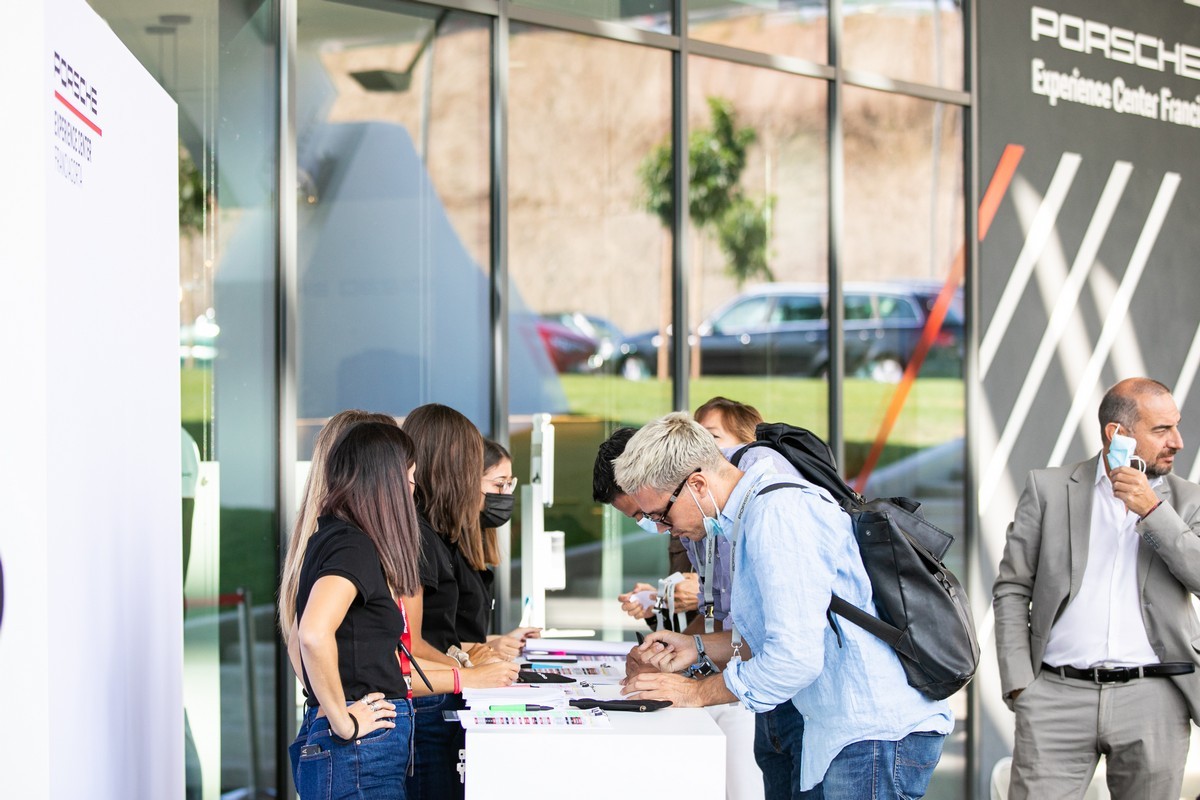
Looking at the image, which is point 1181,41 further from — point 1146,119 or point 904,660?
point 904,660

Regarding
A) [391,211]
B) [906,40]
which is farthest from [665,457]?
[906,40]

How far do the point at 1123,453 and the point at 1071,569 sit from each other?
17.8 inches

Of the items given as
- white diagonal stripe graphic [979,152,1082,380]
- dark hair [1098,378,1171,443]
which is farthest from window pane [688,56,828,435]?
dark hair [1098,378,1171,443]


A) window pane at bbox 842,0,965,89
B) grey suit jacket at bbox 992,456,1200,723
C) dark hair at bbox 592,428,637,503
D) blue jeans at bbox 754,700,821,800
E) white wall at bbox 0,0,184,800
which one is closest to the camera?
white wall at bbox 0,0,184,800

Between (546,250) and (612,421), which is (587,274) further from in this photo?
(612,421)

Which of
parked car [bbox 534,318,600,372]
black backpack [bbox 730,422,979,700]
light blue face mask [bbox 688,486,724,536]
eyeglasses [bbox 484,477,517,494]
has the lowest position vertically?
black backpack [bbox 730,422,979,700]

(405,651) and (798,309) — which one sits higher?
(798,309)

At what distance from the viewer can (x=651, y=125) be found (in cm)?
599

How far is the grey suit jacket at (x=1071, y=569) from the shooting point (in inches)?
164

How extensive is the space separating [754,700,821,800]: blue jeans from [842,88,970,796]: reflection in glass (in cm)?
329

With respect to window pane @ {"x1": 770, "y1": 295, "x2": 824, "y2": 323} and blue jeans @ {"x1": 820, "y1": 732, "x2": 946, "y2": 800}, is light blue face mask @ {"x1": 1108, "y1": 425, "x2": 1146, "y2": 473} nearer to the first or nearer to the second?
blue jeans @ {"x1": 820, "y1": 732, "x2": 946, "y2": 800}

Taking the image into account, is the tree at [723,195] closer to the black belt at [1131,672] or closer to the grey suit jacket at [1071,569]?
the grey suit jacket at [1071,569]

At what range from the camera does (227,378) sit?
4652mm

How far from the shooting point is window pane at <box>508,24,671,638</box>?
5535mm
